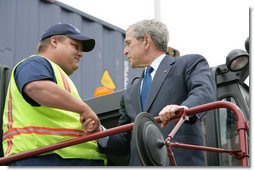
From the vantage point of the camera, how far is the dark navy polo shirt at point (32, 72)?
3533mm

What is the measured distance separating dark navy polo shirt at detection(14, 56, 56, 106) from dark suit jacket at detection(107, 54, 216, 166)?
616mm

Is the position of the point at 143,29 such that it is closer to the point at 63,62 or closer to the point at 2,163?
the point at 63,62

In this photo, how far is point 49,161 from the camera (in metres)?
3.54

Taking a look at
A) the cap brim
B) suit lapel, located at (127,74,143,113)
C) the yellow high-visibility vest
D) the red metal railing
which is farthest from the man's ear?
the red metal railing

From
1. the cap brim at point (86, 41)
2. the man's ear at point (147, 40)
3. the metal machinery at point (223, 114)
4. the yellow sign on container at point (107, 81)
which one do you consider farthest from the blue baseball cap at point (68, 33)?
the yellow sign on container at point (107, 81)

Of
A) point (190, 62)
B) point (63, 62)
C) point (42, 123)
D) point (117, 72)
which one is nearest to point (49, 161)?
point (42, 123)

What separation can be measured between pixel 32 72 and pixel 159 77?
33.6 inches

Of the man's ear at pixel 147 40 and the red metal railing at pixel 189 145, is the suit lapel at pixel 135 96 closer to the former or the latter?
the man's ear at pixel 147 40

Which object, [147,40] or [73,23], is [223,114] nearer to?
[147,40]

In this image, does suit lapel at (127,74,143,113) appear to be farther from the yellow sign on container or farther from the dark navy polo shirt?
the yellow sign on container

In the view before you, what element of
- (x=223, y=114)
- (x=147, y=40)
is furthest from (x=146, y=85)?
(x=223, y=114)

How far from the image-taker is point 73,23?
26.3 ft

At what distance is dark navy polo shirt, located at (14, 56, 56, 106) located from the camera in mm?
3533

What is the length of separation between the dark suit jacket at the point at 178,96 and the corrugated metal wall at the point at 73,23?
306 centimetres
